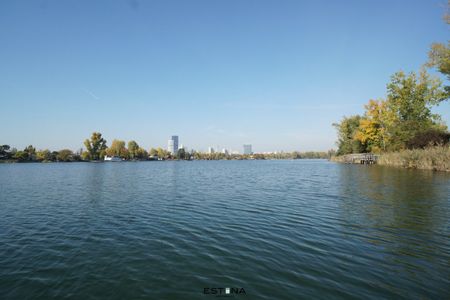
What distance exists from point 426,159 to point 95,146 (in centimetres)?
14967

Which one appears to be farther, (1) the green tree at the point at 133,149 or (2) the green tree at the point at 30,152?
(1) the green tree at the point at 133,149

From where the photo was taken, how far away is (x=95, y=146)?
140m

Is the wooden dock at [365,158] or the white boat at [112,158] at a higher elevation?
the white boat at [112,158]

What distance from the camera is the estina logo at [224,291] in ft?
17.3

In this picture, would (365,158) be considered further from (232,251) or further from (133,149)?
(133,149)

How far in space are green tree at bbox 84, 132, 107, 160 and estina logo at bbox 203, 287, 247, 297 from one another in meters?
153

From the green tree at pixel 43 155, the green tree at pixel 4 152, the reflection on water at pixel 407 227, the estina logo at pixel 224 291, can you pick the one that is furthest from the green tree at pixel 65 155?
the estina logo at pixel 224 291

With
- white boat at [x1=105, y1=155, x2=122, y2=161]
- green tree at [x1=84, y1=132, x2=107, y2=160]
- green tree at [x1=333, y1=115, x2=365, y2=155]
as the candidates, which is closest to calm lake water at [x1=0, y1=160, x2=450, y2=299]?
green tree at [x1=333, y1=115, x2=365, y2=155]

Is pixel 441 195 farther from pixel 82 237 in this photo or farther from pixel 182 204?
pixel 82 237

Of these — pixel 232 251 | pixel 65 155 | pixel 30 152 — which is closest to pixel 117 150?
pixel 65 155

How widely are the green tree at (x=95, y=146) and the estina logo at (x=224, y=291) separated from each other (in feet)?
503

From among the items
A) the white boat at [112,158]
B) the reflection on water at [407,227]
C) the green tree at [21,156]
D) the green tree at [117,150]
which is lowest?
the reflection on water at [407,227]

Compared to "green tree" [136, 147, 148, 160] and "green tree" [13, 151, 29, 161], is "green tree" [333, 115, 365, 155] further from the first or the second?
"green tree" [13, 151, 29, 161]

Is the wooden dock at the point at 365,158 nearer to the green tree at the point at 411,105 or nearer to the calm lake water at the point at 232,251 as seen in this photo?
the green tree at the point at 411,105
